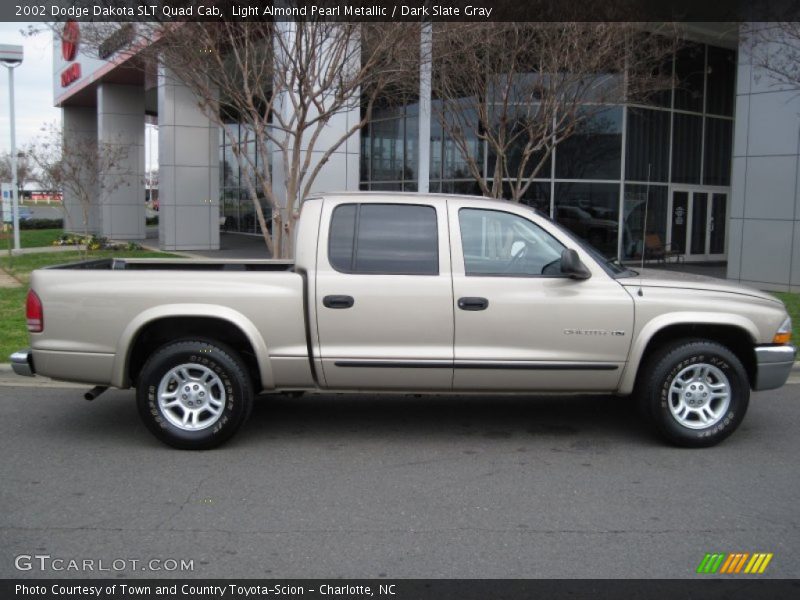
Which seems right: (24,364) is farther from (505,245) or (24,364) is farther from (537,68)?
(537,68)

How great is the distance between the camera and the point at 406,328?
5.81m

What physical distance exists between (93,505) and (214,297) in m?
1.66

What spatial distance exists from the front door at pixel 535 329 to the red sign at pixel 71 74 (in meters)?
32.1

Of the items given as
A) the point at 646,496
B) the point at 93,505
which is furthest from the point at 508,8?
the point at 93,505

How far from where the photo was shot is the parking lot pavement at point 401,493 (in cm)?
415

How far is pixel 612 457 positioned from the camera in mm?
5859

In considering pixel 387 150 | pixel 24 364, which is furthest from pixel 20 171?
pixel 24 364

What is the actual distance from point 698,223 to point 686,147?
2.33 meters

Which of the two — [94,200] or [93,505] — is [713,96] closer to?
[93,505]

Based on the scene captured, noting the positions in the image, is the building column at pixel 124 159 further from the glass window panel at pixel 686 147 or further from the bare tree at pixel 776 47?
the bare tree at pixel 776 47

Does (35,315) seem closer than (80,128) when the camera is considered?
Yes
